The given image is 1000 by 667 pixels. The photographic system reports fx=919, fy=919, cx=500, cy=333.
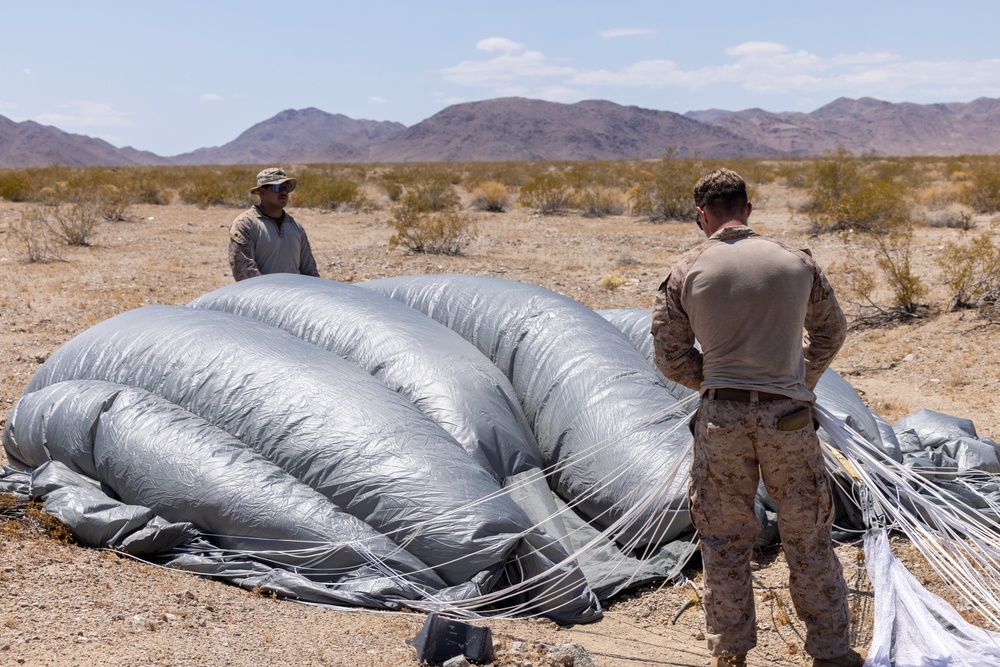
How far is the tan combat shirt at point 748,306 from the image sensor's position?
2711 millimetres

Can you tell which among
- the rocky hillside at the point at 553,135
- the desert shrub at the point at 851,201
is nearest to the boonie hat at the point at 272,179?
the desert shrub at the point at 851,201

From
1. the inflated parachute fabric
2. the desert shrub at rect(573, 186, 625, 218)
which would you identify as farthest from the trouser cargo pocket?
the desert shrub at rect(573, 186, 625, 218)

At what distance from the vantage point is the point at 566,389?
4625 millimetres

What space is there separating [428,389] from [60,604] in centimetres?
174

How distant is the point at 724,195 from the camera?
2832 mm

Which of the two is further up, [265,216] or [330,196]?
[265,216]

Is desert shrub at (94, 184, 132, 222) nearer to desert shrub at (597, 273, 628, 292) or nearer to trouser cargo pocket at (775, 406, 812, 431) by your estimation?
desert shrub at (597, 273, 628, 292)

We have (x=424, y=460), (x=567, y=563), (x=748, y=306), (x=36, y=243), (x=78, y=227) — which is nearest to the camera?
(x=748, y=306)

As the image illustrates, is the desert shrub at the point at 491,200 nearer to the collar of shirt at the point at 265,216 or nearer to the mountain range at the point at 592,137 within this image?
the collar of shirt at the point at 265,216

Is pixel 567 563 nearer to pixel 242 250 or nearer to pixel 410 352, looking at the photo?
pixel 410 352

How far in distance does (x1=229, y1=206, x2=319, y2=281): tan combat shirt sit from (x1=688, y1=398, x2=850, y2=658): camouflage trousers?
12.2ft

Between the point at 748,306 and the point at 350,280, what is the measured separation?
9.70m

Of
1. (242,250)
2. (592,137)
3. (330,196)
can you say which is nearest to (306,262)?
(242,250)

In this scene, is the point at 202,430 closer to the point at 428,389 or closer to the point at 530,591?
the point at 428,389
